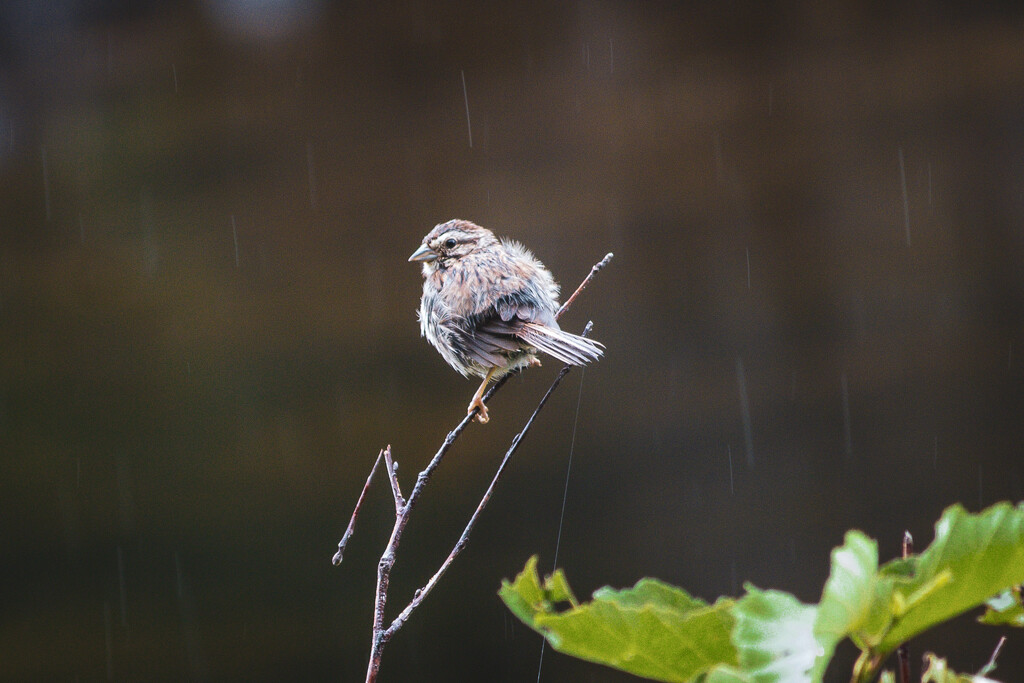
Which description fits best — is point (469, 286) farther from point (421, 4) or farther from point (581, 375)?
point (421, 4)

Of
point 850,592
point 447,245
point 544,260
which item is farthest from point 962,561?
point 544,260

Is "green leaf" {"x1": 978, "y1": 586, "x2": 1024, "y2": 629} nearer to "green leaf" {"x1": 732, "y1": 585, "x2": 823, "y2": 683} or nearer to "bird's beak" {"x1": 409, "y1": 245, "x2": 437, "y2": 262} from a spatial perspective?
"green leaf" {"x1": 732, "y1": 585, "x2": 823, "y2": 683}

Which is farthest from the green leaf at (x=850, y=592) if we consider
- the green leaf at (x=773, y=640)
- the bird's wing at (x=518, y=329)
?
the bird's wing at (x=518, y=329)

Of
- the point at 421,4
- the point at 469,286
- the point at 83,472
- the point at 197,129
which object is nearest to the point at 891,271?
the point at 421,4

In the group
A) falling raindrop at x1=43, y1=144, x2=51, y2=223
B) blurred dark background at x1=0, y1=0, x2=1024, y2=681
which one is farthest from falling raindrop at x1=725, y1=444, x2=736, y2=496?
falling raindrop at x1=43, y1=144, x2=51, y2=223

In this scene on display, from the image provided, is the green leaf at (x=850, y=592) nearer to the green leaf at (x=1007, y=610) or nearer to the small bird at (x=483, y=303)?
the green leaf at (x=1007, y=610)

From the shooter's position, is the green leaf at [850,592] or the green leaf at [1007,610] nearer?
the green leaf at [850,592]
